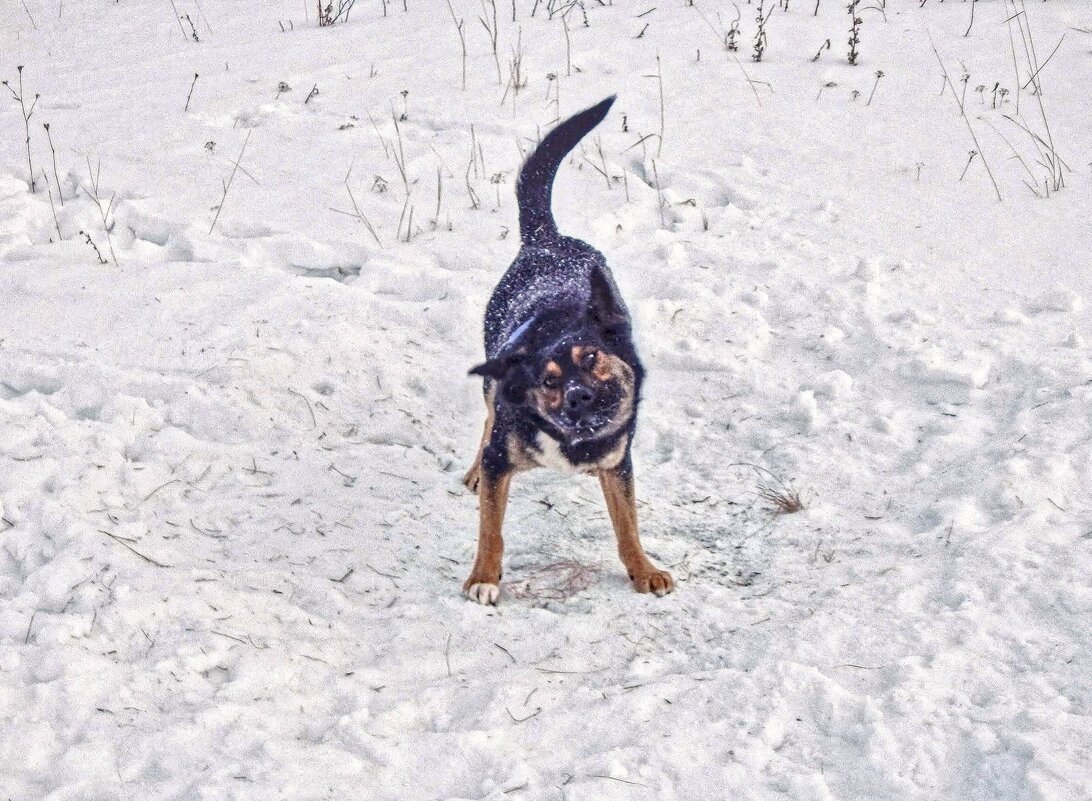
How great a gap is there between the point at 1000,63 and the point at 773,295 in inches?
132

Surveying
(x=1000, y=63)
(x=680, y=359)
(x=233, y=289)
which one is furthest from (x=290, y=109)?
(x=1000, y=63)

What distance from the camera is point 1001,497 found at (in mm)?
4191

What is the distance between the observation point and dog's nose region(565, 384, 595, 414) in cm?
364

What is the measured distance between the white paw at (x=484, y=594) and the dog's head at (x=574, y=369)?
665mm

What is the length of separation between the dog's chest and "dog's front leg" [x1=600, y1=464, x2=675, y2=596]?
0.28 feet

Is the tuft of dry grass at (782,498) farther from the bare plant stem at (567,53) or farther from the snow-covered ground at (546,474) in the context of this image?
the bare plant stem at (567,53)

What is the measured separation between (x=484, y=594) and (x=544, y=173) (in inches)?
74.9

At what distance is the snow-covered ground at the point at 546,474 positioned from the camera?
10.8ft

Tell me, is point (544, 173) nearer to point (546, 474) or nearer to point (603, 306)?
point (603, 306)

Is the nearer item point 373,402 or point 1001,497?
point 1001,497

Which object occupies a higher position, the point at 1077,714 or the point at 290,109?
the point at 290,109

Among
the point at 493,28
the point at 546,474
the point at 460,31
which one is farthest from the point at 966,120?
the point at 546,474

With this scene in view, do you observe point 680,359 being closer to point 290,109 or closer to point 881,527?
point 881,527

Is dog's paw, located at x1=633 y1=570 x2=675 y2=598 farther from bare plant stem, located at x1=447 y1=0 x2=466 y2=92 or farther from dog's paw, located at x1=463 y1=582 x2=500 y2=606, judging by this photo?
bare plant stem, located at x1=447 y1=0 x2=466 y2=92
